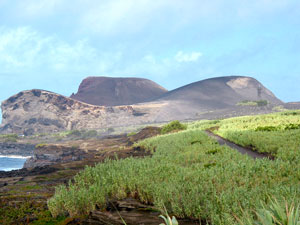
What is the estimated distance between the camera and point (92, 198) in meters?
7.60

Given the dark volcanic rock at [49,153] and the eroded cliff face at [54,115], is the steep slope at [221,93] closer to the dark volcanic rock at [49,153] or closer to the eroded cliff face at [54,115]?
the eroded cliff face at [54,115]

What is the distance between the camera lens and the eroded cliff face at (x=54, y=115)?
104m

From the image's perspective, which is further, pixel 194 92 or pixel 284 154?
pixel 194 92

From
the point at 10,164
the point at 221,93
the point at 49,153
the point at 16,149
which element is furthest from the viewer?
the point at 221,93

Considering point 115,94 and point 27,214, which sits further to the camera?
point 115,94

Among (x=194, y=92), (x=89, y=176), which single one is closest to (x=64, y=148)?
(x=89, y=176)

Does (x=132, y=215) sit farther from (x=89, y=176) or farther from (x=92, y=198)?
(x=89, y=176)

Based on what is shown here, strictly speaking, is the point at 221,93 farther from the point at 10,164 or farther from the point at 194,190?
the point at 194,190

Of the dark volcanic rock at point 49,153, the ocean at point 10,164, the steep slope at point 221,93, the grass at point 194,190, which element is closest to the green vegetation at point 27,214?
the grass at point 194,190

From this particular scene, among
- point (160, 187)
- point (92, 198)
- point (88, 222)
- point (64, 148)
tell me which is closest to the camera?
point (88, 222)

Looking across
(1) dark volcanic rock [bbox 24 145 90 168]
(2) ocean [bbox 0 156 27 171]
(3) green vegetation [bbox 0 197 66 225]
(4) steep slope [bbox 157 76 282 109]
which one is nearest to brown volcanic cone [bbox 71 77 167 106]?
(4) steep slope [bbox 157 76 282 109]

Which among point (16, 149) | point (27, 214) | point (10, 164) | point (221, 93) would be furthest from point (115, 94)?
point (27, 214)

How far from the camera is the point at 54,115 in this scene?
349 ft

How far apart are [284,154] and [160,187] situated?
739 cm
